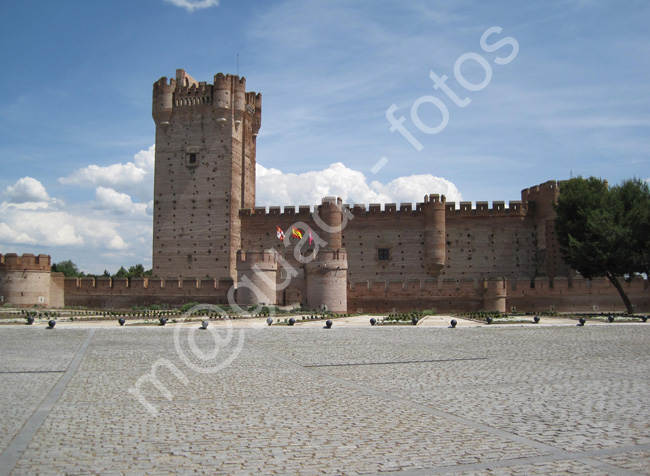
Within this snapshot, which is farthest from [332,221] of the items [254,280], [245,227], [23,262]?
[23,262]

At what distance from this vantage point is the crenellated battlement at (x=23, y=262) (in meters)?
31.3

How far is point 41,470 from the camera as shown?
4.96 m

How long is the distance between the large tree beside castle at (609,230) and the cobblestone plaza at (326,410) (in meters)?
13.6

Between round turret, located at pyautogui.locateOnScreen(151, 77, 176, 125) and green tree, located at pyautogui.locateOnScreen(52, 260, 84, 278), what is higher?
round turret, located at pyautogui.locateOnScreen(151, 77, 176, 125)

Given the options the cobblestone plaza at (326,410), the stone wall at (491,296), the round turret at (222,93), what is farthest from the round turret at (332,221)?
the cobblestone plaza at (326,410)

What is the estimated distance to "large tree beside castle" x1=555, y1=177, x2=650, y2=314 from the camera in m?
26.3

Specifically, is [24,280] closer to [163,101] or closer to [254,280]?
[254,280]

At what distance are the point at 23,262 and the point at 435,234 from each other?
23.0m

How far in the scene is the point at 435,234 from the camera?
35.0 m

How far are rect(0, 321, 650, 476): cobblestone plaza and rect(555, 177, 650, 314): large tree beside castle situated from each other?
13569mm

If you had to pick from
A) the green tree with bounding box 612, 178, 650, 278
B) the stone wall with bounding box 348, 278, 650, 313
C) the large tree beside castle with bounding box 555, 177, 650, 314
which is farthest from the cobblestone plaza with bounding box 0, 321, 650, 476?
the stone wall with bounding box 348, 278, 650, 313

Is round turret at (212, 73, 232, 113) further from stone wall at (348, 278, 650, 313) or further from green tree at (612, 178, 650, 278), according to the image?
green tree at (612, 178, 650, 278)

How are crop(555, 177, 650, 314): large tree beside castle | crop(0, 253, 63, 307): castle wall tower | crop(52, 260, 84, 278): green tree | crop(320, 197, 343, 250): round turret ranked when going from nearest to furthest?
crop(555, 177, 650, 314): large tree beside castle
crop(0, 253, 63, 307): castle wall tower
crop(320, 197, 343, 250): round turret
crop(52, 260, 84, 278): green tree

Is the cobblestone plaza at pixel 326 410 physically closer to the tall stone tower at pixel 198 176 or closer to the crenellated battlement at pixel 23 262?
the crenellated battlement at pixel 23 262
